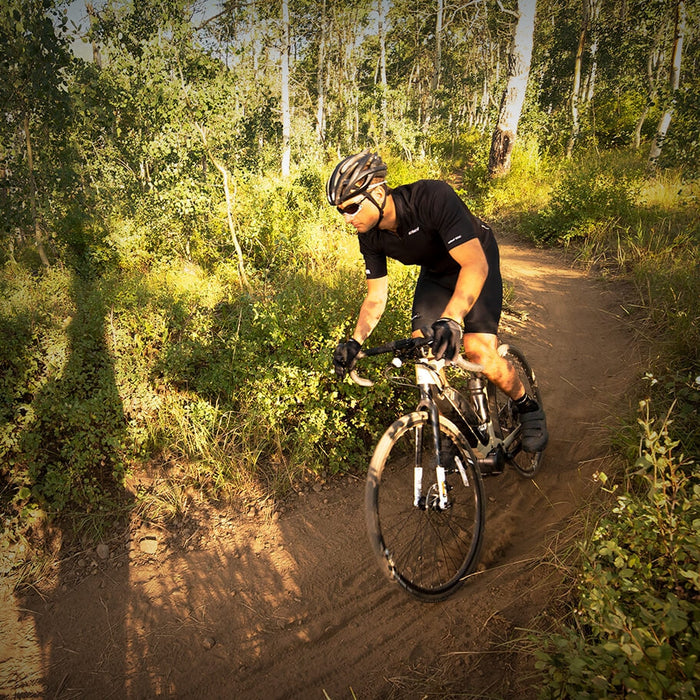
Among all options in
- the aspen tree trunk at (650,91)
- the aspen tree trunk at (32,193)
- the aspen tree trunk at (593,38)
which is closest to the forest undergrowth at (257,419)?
the aspen tree trunk at (32,193)

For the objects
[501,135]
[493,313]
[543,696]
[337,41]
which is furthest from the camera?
[337,41]

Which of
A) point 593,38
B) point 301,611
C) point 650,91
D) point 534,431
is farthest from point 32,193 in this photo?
point 593,38

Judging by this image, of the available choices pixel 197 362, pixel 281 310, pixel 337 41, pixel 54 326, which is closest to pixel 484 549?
pixel 281 310

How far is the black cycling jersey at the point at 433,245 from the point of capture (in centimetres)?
254

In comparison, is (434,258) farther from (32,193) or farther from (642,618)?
(32,193)

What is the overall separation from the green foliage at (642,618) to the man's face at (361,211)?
71.9 inches

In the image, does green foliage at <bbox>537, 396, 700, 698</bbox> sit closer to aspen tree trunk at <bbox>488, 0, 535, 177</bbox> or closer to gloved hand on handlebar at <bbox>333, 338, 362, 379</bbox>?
gloved hand on handlebar at <bbox>333, 338, 362, 379</bbox>

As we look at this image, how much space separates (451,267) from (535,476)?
1841mm

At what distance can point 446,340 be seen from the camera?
2039mm

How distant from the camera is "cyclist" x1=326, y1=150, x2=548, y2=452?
2461mm

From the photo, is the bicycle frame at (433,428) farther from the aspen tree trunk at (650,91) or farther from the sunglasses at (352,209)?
the aspen tree trunk at (650,91)

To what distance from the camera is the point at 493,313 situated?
2.87m

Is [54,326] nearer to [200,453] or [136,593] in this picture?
[200,453]

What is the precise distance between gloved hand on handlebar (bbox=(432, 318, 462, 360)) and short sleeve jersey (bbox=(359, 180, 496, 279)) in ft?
2.19
